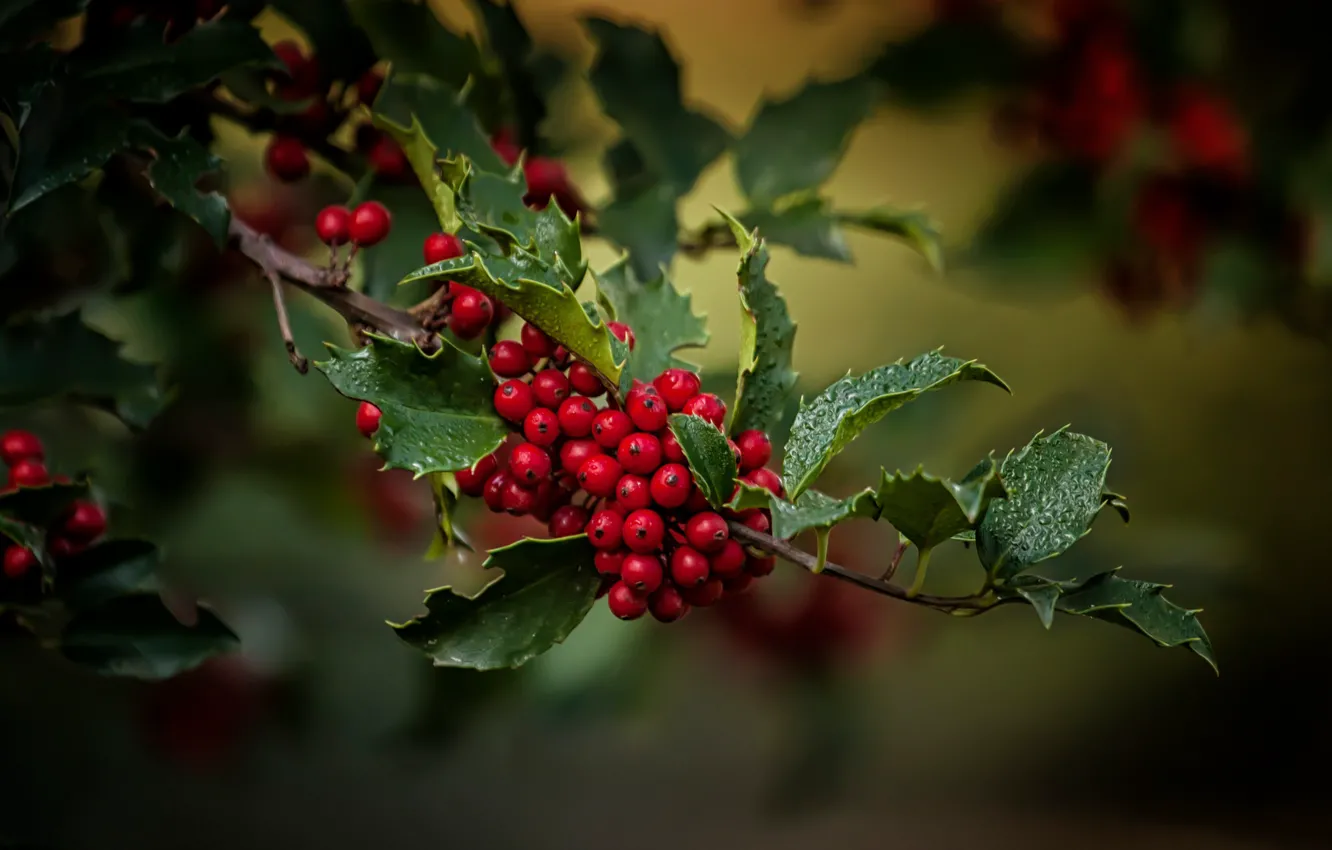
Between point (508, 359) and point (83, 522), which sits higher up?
point (508, 359)

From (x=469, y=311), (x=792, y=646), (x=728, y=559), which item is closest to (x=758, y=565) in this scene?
(x=728, y=559)

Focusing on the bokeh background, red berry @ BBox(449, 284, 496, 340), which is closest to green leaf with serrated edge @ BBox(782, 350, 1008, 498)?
red berry @ BBox(449, 284, 496, 340)

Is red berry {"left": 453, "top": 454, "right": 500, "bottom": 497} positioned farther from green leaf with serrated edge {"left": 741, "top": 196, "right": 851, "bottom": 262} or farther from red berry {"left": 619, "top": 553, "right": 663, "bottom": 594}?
green leaf with serrated edge {"left": 741, "top": 196, "right": 851, "bottom": 262}

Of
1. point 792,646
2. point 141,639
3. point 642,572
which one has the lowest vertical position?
point 792,646

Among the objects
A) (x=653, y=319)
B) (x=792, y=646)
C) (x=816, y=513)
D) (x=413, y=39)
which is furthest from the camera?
(x=792, y=646)

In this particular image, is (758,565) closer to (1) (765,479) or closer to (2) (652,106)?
(1) (765,479)

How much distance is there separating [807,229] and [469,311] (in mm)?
226

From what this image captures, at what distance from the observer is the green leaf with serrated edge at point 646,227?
0.54m

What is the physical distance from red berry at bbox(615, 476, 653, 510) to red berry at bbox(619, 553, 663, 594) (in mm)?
15

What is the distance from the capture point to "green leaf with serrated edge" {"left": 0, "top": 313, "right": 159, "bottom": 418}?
1.56 feet

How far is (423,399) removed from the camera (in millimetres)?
335

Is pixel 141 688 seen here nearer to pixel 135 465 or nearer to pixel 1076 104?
pixel 135 465

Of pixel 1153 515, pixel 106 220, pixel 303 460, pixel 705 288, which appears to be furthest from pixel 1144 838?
pixel 106 220

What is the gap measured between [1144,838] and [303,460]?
1.07m
